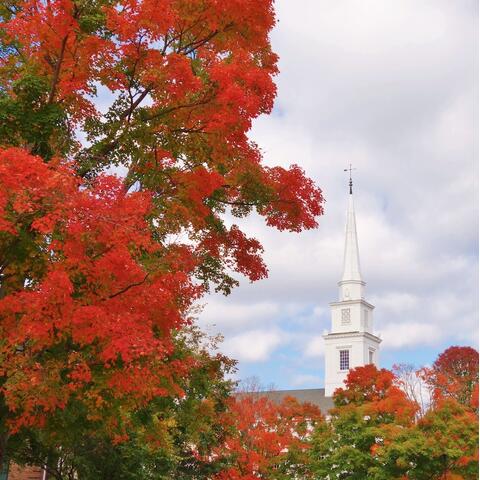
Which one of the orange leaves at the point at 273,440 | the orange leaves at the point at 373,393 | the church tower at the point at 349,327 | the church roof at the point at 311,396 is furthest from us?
the church tower at the point at 349,327

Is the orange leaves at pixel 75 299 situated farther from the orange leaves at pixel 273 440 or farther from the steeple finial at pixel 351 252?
the steeple finial at pixel 351 252

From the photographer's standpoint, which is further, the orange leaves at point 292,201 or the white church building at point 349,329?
the white church building at point 349,329

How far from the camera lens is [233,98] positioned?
13242 millimetres

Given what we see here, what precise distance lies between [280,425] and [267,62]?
28.0 metres

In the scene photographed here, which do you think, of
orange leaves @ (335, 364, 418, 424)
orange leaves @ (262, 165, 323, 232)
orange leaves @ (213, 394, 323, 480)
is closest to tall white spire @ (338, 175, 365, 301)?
orange leaves @ (213, 394, 323, 480)

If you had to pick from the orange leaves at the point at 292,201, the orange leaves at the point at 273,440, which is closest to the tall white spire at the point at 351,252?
the orange leaves at the point at 273,440

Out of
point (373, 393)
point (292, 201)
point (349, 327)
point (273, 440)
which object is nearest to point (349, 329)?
point (349, 327)

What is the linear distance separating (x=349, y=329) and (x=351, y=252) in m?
8.92

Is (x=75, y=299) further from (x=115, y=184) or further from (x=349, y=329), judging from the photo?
(x=349, y=329)

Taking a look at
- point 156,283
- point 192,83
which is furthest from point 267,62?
point 156,283

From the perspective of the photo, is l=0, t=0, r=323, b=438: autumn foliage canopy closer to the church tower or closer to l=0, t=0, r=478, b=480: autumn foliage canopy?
l=0, t=0, r=478, b=480: autumn foliage canopy

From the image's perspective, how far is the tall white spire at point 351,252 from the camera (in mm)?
80750

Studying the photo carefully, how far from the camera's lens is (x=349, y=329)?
8081 cm

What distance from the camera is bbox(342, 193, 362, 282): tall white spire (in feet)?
265
